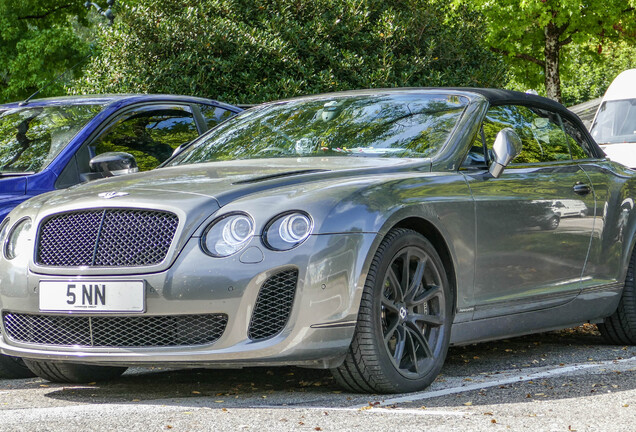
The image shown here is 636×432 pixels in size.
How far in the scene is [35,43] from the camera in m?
24.9

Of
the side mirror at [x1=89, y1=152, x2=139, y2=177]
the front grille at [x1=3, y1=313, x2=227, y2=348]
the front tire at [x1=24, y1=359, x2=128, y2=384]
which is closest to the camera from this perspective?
the front grille at [x1=3, y1=313, x2=227, y2=348]

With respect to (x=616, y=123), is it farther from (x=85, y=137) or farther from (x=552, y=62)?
(x=552, y=62)

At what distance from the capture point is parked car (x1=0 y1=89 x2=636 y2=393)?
4523 mm

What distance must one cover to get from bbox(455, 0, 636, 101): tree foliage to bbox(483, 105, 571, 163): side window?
18.0m

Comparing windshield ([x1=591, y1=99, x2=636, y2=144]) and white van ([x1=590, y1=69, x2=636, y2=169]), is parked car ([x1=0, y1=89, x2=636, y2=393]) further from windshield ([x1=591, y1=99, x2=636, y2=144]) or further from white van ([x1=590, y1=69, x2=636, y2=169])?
windshield ([x1=591, y1=99, x2=636, y2=144])

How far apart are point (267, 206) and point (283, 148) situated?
144cm

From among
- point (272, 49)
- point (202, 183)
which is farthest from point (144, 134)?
point (272, 49)

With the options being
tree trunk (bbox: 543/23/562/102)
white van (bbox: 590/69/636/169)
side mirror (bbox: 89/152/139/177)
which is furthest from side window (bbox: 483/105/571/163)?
tree trunk (bbox: 543/23/562/102)

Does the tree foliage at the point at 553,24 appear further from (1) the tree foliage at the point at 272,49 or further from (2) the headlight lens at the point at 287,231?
(2) the headlight lens at the point at 287,231

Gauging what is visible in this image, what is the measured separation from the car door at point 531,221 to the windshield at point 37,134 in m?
2.77

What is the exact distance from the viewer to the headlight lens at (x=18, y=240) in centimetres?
505

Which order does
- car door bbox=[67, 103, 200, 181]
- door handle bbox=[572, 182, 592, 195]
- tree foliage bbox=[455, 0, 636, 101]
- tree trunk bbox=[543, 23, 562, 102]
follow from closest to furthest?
door handle bbox=[572, 182, 592, 195], car door bbox=[67, 103, 200, 181], tree foliage bbox=[455, 0, 636, 101], tree trunk bbox=[543, 23, 562, 102]

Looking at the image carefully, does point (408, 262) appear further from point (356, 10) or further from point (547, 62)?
point (547, 62)

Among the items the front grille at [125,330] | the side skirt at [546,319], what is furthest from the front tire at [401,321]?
the front grille at [125,330]
